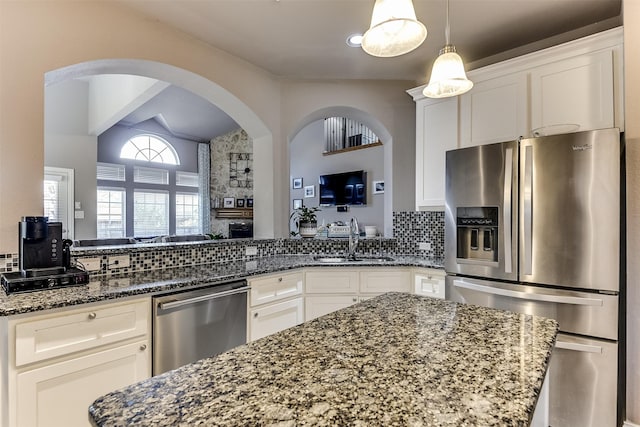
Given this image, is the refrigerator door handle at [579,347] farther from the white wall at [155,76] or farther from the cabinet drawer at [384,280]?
the white wall at [155,76]

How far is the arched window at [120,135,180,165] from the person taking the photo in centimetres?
724

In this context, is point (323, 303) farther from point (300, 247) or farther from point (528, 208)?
point (528, 208)

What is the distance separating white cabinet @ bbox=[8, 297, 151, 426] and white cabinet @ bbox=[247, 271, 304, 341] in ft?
2.41

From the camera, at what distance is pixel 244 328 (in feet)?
7.41

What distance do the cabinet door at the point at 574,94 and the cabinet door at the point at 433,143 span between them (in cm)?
58

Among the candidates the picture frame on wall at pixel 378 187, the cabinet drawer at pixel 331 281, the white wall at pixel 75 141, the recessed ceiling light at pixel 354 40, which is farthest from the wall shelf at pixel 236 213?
the recessed ceiling light at pixel 354 40

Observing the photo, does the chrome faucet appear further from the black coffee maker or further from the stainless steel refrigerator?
the black coffee maker

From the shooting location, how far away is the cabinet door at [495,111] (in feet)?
7.60

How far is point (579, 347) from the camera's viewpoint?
1.83 m

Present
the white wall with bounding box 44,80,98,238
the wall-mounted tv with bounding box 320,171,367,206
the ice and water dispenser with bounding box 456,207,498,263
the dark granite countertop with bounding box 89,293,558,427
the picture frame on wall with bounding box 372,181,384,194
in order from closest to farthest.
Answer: the dark granite countertop with bounding box 89,293,558,427 → the ice and water dispenser with bounding box 456,207,498,263 → the white wall with bounding box 44,80,98,238 → the picture frame on wall with bounding box 372,181,384,194 → the wall-mounted tv with bounding box 320,171,367,206

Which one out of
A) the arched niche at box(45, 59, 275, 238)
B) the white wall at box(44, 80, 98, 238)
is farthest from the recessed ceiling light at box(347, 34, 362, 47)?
the white wall at box(44, 80, 98, 238)

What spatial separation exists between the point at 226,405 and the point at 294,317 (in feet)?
6.81

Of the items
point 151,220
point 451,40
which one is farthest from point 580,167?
point 151,220

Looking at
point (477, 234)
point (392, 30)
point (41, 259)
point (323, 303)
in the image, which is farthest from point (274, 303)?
point (392, 30)
